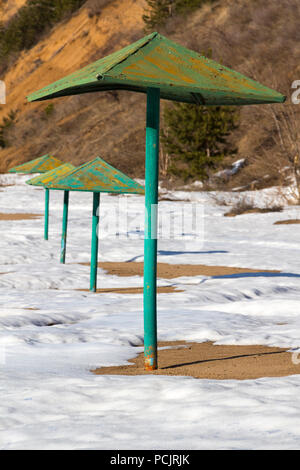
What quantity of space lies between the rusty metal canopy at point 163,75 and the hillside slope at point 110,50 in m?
26.4

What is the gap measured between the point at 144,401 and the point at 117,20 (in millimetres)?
60154

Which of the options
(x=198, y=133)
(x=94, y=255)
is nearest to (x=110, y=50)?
(x=198, y=133)

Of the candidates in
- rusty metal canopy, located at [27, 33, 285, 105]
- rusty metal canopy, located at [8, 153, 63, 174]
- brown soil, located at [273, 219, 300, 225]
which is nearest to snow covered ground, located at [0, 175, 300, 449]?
rusty metal canopy, located at [27, 33, 285, 105]

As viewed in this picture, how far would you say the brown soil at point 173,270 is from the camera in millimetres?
14063

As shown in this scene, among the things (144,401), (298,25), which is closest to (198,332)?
(144,401)

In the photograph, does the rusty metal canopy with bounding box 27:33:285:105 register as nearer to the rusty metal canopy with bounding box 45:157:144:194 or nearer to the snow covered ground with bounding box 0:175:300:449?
the snow covered ground with bounding box 0:175:300:449

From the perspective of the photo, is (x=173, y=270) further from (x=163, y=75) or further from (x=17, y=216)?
(x=17, y=216)

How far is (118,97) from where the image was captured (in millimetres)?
53938

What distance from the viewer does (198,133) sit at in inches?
1441

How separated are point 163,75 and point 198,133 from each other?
103ft

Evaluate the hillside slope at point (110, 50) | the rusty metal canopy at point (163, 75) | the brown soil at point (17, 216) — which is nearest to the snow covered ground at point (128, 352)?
the rusty metal canopy at point (163, 75)

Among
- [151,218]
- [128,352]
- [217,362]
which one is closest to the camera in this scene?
[151,218]
